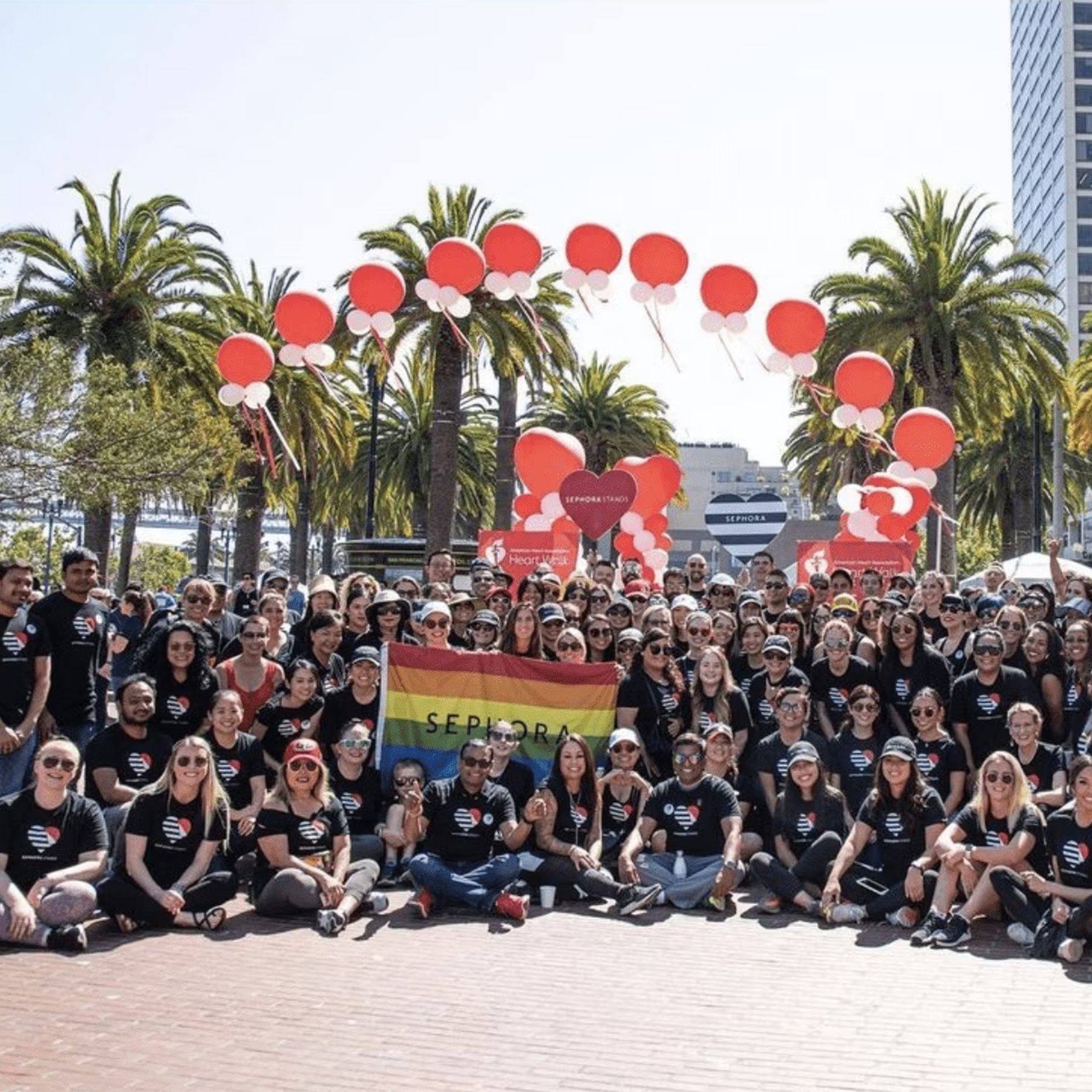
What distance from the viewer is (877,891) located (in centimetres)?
962

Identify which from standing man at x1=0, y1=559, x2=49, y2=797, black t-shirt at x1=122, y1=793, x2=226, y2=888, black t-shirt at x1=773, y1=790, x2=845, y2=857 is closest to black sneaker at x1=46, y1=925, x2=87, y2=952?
black t-shirt at x1=122, y1=793, x2=226, y2=888

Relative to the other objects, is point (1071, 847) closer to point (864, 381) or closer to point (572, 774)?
point (572, 774)

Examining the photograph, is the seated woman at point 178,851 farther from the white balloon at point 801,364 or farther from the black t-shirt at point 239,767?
the white balloon at point 801,364

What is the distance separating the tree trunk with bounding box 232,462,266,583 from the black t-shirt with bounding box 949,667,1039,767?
73.2 feet

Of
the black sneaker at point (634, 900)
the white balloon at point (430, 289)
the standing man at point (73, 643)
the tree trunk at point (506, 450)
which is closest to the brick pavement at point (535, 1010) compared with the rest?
the black sneaker at point (634, 900)

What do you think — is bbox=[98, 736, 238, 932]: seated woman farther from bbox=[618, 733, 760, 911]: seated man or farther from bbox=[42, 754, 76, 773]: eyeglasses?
bbox=[618, 733, 760, 911]: seated man

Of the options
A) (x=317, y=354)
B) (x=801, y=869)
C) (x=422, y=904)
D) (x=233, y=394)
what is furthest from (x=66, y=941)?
(x=317, y=354)

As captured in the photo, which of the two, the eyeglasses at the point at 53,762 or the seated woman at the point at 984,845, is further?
the seated woman at the point at 984,845

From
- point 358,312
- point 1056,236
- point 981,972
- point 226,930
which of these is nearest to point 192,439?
point 358,312

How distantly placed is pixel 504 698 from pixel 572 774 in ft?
4.64

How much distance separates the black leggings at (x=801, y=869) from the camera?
981 centimetres

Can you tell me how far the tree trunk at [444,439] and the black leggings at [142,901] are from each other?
1699cm

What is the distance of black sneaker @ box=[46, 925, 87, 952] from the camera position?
8.18 meters

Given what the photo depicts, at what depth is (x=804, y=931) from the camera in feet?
30.4
